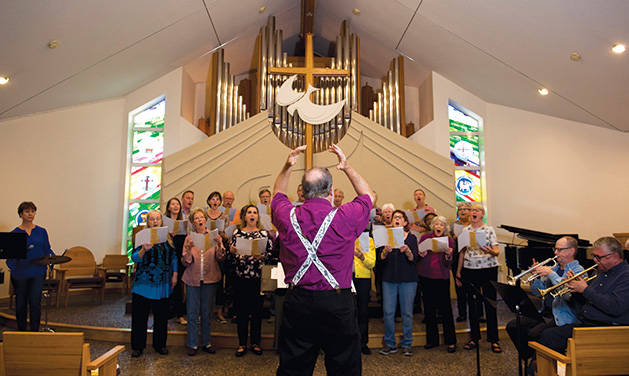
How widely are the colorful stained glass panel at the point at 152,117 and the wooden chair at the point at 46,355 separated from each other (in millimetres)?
6311

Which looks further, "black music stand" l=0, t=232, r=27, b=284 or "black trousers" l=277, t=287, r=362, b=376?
"black music stand" l=0, t=232, r=27, b=284

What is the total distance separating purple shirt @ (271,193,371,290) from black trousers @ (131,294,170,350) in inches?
99.7

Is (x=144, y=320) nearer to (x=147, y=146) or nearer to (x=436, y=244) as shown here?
(x=436, y=244)

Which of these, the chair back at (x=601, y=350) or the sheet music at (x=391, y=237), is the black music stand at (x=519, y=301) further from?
the sheet music at (x=391, y=237)

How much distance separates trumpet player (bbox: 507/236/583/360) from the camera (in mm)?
3436

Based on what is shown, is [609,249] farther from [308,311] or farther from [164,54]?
[164,54]

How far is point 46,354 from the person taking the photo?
8.59 feet

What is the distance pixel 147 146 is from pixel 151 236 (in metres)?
4.64

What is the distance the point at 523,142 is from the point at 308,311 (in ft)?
24.7

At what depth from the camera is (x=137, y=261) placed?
4465mm

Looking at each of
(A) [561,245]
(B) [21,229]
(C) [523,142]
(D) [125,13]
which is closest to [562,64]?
(C) [523,142]

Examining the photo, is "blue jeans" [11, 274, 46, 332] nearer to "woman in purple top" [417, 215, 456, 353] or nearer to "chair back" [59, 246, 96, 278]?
"chair back" [59, 246, 96, 278]

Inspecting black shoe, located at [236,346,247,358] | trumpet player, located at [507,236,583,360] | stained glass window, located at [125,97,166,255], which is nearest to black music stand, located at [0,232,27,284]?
black shoe, located at [236,346,247,358]

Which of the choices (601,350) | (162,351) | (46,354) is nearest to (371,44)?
(162,351)
